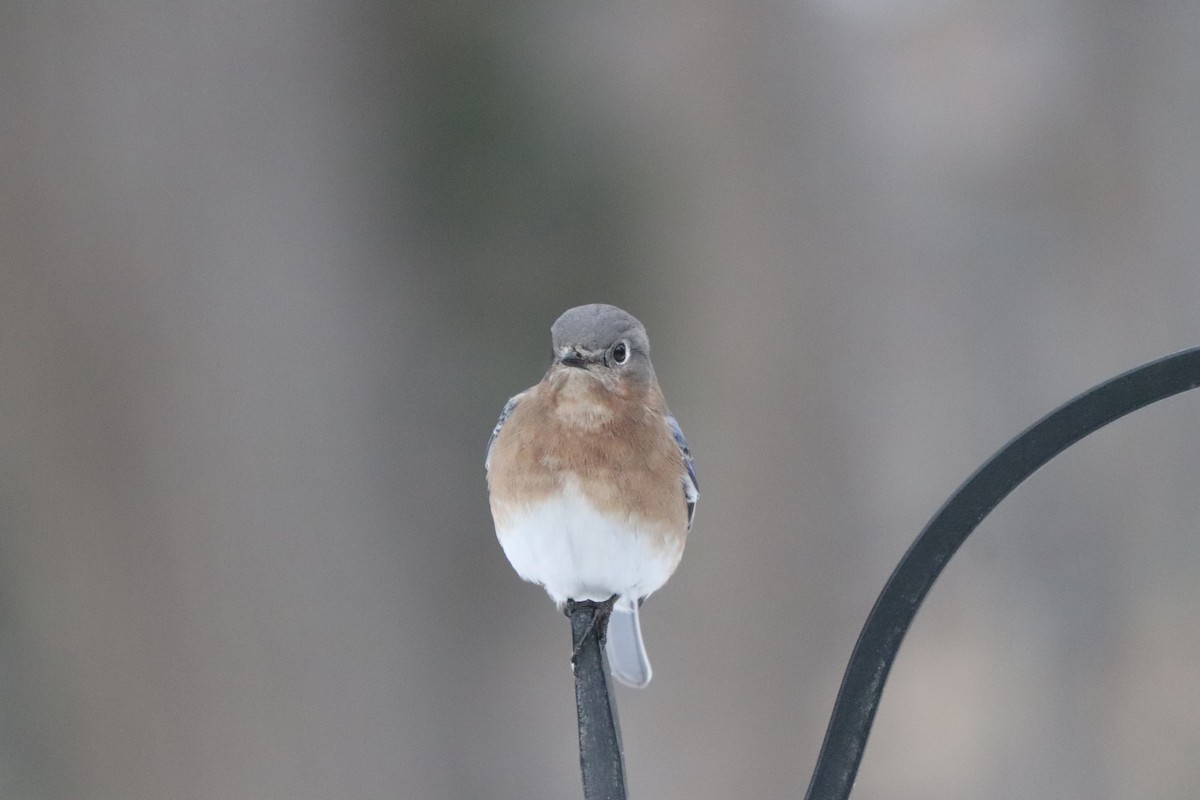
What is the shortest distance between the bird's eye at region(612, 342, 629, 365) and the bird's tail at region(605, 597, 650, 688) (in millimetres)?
465

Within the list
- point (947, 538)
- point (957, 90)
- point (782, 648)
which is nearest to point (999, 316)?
point (957, 90)

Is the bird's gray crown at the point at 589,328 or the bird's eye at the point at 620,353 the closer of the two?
the bird's gray crown at the point at 589,328

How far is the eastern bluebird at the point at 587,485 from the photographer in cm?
147

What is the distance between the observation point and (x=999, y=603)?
3.38m

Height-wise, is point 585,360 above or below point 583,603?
above

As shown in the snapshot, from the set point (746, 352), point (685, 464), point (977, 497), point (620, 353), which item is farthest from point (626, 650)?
point (746, 352)

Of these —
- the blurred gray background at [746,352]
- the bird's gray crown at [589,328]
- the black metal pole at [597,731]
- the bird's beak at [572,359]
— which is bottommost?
the black metal pole at [597,731]

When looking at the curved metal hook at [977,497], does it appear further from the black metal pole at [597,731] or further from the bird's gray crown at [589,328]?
the bird's gray crown at [589,328]

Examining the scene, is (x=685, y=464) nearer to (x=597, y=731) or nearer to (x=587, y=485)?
(x=587, y=485)

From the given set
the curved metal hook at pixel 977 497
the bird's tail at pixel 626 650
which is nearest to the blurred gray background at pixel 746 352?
the bird's tail at pixel 626 650

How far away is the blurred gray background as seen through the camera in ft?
10.5

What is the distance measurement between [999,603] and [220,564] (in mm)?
2364

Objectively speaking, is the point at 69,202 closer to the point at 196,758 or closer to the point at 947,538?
the point at 196,758

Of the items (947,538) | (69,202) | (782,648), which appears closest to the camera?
Result: (947,538)
